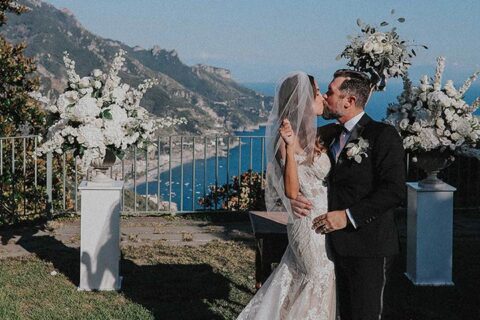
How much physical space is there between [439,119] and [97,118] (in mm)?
3136

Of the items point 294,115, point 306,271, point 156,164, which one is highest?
point 294,115

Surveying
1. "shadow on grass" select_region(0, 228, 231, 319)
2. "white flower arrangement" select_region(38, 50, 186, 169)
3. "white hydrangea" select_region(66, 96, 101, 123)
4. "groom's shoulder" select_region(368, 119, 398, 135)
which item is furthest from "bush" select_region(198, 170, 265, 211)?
"groom's shoulder" select_region(368, 119, 398, 135)

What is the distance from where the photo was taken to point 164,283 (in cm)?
678

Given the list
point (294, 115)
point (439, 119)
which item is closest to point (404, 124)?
point (439, 119)

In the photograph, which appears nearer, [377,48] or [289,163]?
[289,163]

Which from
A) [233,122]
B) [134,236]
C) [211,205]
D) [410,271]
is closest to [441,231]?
[410,271]

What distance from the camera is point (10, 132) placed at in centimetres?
1221

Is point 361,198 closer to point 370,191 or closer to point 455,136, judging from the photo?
point 370,191

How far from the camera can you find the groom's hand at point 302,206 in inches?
159

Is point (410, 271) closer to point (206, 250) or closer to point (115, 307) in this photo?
point (206, 250)

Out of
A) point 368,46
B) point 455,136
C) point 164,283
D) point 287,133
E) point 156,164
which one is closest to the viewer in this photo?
point 287,133

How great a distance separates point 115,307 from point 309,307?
7.92 feet

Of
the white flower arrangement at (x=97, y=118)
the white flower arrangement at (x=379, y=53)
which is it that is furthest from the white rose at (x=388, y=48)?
the white flower arrangement at (x=97, y=118)

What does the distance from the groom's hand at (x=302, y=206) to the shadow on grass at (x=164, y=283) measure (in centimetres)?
204
